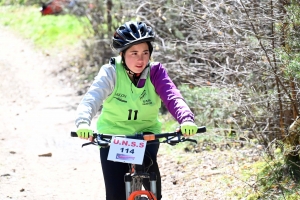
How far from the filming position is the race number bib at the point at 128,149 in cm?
420

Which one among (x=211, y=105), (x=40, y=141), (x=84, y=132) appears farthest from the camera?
(x=40, y=141)

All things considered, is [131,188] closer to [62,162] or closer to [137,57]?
[137,57]

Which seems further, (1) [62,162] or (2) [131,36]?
(1) [62,162]

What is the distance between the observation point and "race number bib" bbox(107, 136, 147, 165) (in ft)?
13.8

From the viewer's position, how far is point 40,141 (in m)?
9.77

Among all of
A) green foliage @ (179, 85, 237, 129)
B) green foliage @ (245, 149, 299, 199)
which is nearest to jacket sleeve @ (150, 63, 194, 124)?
green foliage @ (245, 149, 299, 199)

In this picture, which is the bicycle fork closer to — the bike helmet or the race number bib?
the race number bib

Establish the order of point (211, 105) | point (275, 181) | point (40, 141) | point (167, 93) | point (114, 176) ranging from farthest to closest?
point (40, 141)
point (211, 105)
point (275, 181)
point (167, 93)
point (114, 176)

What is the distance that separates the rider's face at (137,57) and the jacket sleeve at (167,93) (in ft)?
0.53

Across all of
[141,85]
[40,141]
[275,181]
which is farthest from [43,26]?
[141,85]

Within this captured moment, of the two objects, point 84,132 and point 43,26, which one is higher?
point 84,132

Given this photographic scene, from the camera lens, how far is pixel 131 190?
4.38m

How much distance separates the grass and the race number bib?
11.2 metres

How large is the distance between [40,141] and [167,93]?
5.46 meters
